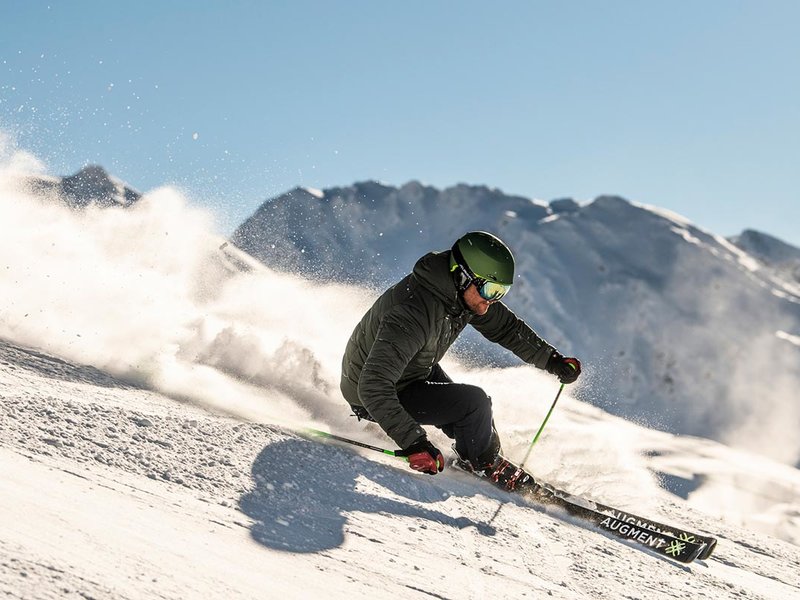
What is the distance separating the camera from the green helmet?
4.18 m

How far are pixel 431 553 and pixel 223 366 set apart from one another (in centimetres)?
346

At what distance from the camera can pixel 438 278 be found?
4.21 m

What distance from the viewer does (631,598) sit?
309 cm

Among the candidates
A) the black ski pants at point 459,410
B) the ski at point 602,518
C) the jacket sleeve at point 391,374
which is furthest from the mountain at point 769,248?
the jacket sleeve at point 391,374

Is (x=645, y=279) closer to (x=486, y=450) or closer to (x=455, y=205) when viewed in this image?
(x=455, y=205)

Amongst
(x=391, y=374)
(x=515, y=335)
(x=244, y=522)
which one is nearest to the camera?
(x=244, y=522)

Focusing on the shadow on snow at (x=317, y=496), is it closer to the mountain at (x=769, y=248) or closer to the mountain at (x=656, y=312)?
the mountain at (x=656, y=312)

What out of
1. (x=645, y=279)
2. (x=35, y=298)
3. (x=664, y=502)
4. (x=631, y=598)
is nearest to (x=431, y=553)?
(x=631, y=598)

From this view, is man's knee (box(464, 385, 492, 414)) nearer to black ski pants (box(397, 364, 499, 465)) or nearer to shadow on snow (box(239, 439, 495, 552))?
black ski pants (box(397, 364, 499, 465))

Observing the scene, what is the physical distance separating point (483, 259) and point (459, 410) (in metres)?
1.14

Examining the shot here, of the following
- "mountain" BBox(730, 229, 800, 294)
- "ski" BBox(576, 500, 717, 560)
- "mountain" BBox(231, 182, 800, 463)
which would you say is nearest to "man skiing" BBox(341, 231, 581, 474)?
"ski" BBox(576, 500, 717, 560)

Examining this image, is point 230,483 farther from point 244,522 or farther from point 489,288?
point 489,288

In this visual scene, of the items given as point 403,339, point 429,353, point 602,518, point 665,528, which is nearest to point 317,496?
point 403,339

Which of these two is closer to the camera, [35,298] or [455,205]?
[35,298]
